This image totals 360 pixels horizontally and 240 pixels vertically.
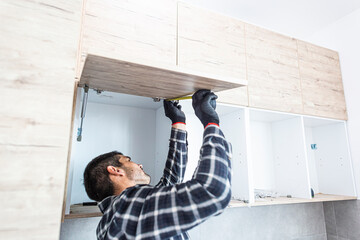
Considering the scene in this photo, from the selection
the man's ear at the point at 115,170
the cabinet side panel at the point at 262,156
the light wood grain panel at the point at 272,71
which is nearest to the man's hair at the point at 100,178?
the man's ear at the point at 115,170

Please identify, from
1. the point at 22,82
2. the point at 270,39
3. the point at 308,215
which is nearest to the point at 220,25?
the point at 270,39

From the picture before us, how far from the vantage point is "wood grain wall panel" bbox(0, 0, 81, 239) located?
0.43 meters

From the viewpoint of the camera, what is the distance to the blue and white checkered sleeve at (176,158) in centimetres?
108

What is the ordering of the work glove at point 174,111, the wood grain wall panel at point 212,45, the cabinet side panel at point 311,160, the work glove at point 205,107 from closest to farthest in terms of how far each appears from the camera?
the work glove at point 205,107
the work glove at point 174,111
the wood grain wall panel at point 212,45
the cabinet side panel at point 311,160

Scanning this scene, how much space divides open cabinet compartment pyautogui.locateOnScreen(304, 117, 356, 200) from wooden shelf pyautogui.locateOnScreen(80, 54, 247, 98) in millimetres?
1177

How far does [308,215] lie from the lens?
76.0 inches

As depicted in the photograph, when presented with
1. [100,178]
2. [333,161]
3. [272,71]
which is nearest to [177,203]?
[100,178]

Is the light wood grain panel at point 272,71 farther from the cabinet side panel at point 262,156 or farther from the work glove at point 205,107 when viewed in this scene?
the work glove at point 205,107

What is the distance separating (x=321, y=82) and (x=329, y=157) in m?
0.61

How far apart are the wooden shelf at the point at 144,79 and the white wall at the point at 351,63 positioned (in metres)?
1.41

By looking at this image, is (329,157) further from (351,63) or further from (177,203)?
(177,203)

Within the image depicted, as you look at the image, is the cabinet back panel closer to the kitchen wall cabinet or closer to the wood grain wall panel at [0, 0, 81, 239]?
the kitchen wall cabinet

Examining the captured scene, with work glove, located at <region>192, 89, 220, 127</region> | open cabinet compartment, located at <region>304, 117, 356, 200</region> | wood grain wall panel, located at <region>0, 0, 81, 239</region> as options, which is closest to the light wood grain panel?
open cabinet compartment, located at <region>304, 117, 356, 200</region>

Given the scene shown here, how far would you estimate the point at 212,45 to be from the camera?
1319 mm
